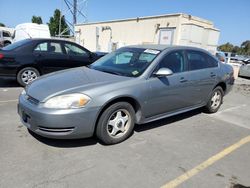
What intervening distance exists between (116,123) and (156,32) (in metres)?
16.3

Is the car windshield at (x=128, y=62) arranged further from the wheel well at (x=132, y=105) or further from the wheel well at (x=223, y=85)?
the wheel well at (x=223, y=85)

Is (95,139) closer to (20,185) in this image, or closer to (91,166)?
(91,166)

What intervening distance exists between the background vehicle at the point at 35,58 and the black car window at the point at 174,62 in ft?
13.7

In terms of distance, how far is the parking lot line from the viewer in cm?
293

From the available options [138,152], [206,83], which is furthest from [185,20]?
[138,152]

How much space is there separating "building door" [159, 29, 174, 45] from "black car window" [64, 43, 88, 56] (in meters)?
10.5

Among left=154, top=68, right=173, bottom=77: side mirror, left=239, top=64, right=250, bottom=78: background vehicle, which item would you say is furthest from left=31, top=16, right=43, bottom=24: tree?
left=154, top=68, right=173, bottom=77: side mirror

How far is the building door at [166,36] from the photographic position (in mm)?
17427

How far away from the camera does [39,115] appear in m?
3.29

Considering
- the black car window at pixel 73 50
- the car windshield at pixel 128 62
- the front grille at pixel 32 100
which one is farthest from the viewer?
the black car window at pixel 73 50

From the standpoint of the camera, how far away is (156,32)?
19.0m

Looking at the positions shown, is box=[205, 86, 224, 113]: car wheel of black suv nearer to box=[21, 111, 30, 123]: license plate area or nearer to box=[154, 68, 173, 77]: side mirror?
box=[154, 68, 173, 77]: side mirror

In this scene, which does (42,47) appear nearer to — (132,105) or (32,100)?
(32,100)

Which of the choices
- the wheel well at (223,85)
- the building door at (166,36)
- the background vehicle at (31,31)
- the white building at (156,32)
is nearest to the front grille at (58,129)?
the wheel well at (223,85)
